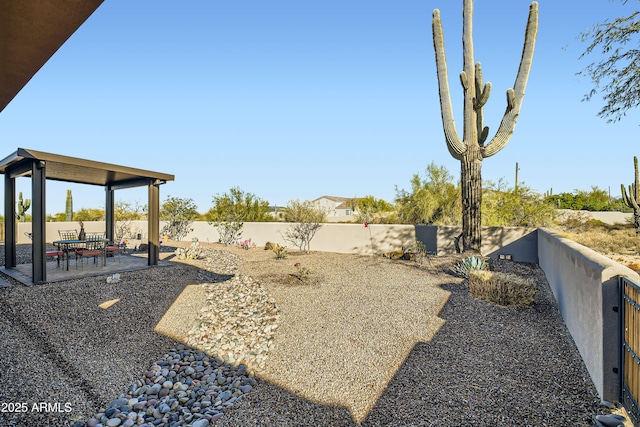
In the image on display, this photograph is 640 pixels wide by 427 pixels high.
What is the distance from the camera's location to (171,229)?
17906 mm

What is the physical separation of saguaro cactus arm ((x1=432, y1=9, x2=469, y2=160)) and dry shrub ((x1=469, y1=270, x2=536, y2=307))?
426cm

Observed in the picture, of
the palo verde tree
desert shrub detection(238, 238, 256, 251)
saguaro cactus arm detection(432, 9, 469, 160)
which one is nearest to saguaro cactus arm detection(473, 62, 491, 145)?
saguaro cactus arm detection(432, 9, 469, 160)

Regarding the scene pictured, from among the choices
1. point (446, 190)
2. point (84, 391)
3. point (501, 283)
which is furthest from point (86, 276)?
point (446, 190)

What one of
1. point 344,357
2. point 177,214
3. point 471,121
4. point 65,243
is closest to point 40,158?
point 65,243

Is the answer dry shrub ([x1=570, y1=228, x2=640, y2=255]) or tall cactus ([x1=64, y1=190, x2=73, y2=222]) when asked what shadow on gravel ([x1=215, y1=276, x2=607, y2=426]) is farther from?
tall cactus ([x1=64, y1=190, x2=73, y2=222])

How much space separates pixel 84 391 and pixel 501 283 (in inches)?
268

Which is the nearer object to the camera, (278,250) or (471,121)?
(471,121)

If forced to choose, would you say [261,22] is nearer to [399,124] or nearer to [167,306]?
[399,124]

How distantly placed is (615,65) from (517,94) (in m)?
2.28

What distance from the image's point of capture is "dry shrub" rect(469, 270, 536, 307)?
621 centimetres

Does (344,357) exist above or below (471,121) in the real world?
below

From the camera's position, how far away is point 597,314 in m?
3.48

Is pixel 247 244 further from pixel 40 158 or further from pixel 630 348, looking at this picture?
pixel 630 348

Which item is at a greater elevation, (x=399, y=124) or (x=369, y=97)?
(x=369, y=97)
